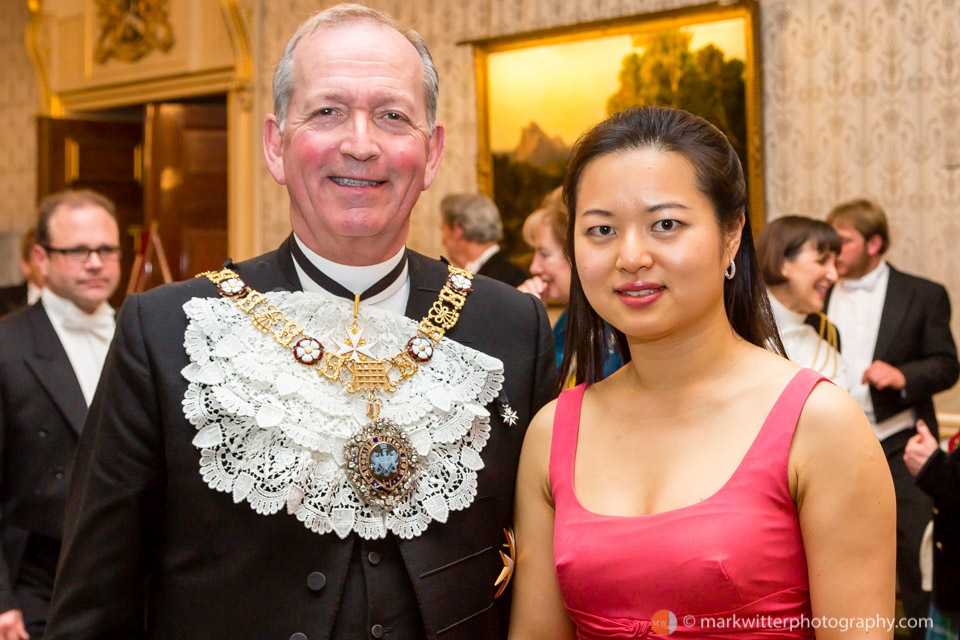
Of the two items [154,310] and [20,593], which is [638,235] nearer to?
[154,310]

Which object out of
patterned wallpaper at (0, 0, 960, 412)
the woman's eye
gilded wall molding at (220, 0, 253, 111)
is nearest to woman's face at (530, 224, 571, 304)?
the woman's eye

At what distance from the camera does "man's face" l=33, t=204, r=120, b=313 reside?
12.4ft

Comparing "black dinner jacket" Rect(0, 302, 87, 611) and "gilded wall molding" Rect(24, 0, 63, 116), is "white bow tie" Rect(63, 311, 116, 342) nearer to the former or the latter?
"black dinner jacket" Rect(0, 302, 87, 611)

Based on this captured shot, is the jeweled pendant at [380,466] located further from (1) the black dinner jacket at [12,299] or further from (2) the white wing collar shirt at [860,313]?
(1) the black dinner jacket at [12,299]

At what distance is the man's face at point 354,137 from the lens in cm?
188

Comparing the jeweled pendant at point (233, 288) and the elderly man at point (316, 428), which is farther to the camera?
the jeweled pendant at point (233, 288)

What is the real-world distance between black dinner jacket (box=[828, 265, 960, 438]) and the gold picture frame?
3.74 ft

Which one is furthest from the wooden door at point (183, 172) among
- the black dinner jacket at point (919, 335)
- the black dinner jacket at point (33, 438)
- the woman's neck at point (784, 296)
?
the woman's neck at point (784, 296)

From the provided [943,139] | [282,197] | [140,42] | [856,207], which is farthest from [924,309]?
[140,42]

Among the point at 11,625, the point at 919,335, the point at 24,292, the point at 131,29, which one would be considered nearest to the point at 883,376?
the point at 919,335

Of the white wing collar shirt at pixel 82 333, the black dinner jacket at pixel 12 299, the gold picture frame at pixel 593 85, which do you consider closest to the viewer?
the white wing collar shirt at pixel 82 333

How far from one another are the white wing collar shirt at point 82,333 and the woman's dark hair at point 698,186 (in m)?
2.33

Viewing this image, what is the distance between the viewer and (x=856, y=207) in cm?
504

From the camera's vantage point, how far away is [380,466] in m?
1.83
